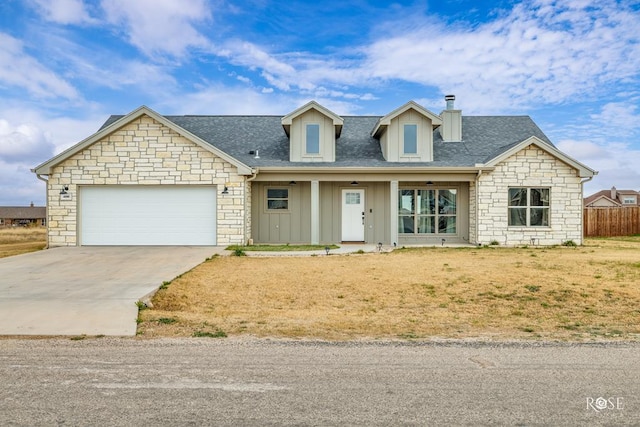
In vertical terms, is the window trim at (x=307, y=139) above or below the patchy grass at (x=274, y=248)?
above

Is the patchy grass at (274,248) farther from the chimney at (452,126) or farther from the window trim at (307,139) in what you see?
the chimney at (452,126)

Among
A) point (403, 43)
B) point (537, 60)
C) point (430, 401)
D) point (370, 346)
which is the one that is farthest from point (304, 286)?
point (537, 60)

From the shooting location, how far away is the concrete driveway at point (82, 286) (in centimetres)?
545

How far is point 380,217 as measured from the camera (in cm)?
1680

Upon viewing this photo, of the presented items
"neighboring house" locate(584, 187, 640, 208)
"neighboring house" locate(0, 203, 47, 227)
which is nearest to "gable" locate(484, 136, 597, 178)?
"neighboring house" locate(584, 187, 640, 208)

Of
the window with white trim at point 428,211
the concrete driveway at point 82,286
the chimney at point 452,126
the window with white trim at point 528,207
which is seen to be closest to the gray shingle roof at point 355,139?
the chimney at point 452,126

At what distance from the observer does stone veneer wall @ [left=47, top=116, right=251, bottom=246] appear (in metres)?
15.0

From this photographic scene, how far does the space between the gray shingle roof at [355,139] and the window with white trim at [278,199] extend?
1184 millimetres

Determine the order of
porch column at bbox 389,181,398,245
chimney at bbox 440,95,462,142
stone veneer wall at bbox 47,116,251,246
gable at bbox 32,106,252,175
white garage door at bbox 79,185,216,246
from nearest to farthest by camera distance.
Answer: gable at bbox 32,106,252,175 < stone veneer wall at bbox 47,116,251,246 < white garage door at bbox 79,185,216,246 < porch column at bbox 389,181,398,245 < chimney at bbox 440,95,462,142

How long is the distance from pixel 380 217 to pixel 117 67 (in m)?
13.1

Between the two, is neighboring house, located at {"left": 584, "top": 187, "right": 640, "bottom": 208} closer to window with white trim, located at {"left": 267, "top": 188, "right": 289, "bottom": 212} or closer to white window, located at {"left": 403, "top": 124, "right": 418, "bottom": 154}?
white window, located at {"left": 403, "top": 124, "right": 418, "bottom": 154}

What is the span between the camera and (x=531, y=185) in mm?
15680

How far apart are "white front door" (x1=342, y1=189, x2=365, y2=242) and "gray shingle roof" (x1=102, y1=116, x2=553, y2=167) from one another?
1521mm

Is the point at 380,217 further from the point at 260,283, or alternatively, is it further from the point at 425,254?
the point at 260,283
